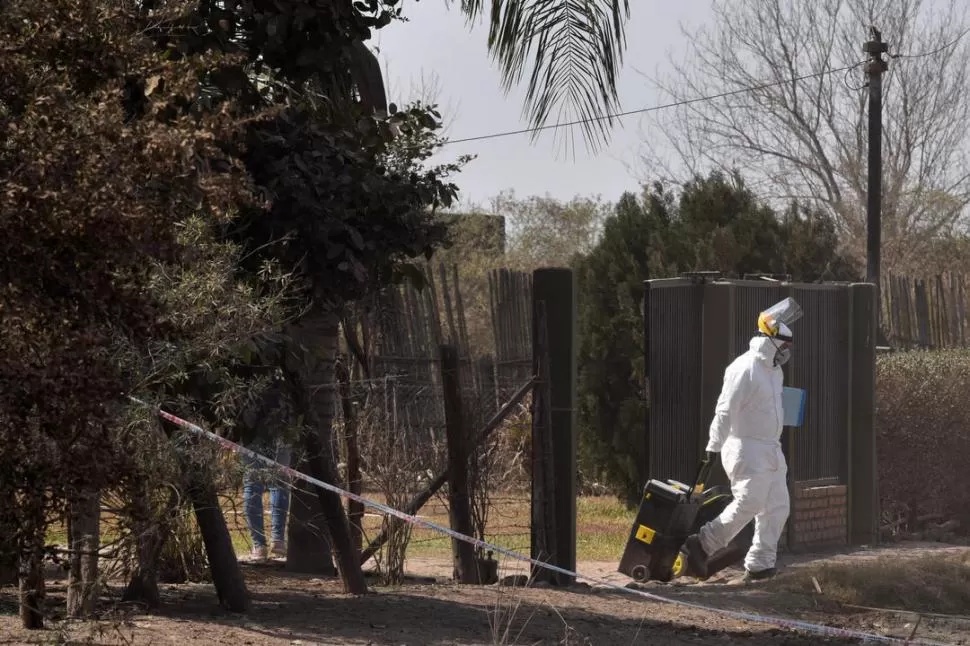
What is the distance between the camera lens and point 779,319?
A: 9852 mm

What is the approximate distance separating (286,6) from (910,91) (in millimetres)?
22211

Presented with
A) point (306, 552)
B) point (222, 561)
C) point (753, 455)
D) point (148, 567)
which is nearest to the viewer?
point (148, 567)

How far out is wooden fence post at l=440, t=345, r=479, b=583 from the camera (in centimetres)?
761

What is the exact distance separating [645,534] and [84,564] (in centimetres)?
451

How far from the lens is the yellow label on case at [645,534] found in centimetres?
927

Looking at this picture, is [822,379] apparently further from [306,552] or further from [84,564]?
[84,564]

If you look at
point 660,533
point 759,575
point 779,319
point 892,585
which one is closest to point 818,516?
point 759,575

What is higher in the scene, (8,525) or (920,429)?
(920,429)

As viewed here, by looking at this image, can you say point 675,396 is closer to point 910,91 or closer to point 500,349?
point 500,349

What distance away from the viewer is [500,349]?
43.1ft

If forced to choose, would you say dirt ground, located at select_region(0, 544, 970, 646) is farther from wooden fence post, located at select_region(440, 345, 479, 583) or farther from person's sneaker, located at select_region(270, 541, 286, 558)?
person's sneaker, located at select_region(270, 541, 286, 558)

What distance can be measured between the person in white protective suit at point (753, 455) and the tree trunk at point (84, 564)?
4.81 meters

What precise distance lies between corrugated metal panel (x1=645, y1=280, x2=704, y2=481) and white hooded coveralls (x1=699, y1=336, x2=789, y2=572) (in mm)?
624

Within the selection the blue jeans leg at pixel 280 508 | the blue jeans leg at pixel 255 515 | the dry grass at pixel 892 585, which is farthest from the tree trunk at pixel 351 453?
the dry grass at pixel 892 585
